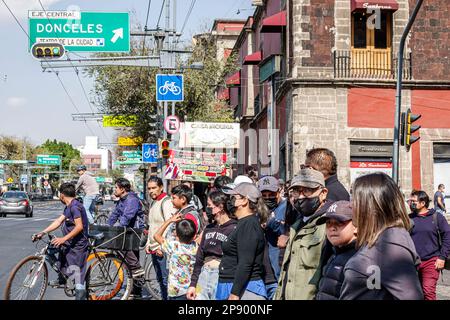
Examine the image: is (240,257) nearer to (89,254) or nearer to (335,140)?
(89,254)

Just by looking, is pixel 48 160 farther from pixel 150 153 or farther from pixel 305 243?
pixel 305 243

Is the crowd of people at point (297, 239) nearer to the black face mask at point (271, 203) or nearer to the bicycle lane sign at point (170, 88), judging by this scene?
the black face mask at point (271, 203)

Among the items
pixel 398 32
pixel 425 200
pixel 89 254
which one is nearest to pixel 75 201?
pixel 89 254

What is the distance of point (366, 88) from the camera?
22781 millimetres

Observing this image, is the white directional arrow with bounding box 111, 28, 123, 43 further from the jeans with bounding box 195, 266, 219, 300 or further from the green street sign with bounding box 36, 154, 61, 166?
the green street sign with bounding box 36, 154, 61, 166

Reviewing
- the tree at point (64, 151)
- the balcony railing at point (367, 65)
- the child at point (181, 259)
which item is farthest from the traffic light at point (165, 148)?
the tree at point (64, 151)

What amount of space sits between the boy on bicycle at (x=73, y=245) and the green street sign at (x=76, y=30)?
1253 cm

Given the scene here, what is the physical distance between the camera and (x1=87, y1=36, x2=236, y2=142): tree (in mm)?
34906

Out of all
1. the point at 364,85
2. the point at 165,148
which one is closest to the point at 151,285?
the point at 165,148

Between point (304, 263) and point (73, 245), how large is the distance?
483cm

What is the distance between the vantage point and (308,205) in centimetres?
488

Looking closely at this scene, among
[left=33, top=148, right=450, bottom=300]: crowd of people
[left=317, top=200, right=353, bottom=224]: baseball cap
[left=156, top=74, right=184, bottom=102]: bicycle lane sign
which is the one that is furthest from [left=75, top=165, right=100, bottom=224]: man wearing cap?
[left=317, top=200, right=353, bottom=224]: baseball cap
